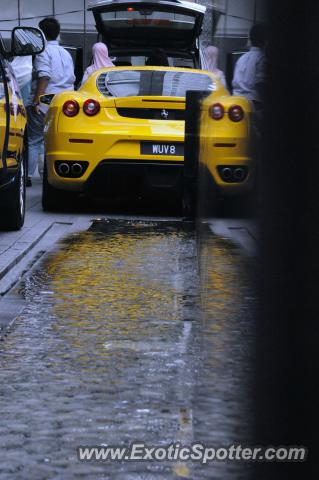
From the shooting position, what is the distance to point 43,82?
1493 cm

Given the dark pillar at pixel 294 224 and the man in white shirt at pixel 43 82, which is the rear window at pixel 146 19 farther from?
the dark pillar at pixel 294 224

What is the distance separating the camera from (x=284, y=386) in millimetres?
946

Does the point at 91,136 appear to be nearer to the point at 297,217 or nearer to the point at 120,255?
the point at 120,255

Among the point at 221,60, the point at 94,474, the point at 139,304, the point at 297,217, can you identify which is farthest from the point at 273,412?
the point at 139,304

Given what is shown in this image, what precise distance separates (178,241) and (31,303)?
122 inches

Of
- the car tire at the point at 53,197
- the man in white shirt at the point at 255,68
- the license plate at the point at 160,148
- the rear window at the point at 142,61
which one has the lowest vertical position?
the car tire at the point at 53,197

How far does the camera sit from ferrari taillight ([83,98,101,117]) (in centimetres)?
1088

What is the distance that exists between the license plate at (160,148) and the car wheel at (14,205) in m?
1.45

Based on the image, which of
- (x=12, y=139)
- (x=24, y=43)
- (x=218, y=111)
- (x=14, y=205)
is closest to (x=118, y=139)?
(x=24, y=43)

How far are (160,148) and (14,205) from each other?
6.31ft

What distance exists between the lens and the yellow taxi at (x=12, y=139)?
29.0ft

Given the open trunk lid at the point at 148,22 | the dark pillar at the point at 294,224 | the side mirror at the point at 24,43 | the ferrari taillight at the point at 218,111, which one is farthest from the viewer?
the open trunk lid at the point at 148,22

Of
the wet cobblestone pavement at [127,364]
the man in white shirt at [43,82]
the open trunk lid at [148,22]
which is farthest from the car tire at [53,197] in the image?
the open trunk lid at [148,22]

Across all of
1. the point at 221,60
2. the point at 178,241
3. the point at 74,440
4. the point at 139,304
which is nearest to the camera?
the point at 221,60
